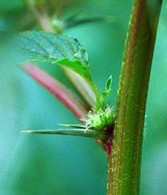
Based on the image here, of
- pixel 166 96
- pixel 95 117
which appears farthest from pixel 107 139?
pixel 166 96

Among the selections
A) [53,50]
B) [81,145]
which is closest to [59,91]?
[53,50]

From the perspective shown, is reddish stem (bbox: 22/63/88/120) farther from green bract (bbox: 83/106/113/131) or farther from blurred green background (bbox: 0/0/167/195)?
blurred green background (bbox: 0/0/167/195)

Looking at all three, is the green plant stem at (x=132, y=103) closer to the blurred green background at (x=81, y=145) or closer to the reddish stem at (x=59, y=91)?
the reddish stem at (x=59, y=91)

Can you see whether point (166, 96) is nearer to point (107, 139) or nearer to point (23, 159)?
point (23, 159)

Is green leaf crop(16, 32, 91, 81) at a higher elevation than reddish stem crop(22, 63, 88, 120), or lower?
higher

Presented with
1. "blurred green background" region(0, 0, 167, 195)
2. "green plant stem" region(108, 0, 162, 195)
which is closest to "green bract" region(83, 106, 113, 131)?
"green plant stem" region(108, 0, 162, 195)

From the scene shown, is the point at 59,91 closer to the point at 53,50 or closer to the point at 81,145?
the point at 53,50
